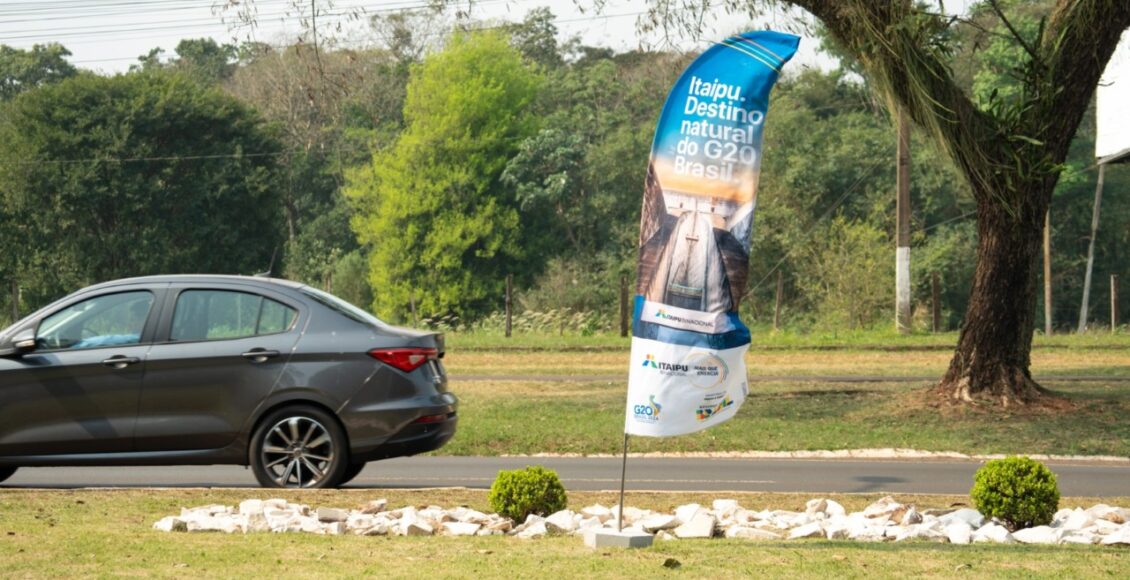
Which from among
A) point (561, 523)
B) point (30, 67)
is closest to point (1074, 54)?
point (561, 523)

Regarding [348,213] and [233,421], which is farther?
[348,213]

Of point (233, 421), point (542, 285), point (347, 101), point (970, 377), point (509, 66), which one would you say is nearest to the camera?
point (233, 421)

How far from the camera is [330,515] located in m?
9.84

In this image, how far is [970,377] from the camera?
1883 centimetres

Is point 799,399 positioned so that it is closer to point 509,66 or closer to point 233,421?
point 233,421

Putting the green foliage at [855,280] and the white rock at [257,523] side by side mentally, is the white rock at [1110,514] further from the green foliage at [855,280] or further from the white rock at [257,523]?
the green foliage at [855,280]

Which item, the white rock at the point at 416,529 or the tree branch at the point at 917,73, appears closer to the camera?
the white rock at the point at 416,529

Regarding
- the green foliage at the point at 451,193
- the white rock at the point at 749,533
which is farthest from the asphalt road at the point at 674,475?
the green foliage at the point at 451,193

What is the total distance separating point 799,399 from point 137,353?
1119 centimetres

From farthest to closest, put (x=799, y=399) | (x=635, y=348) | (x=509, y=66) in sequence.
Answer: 1. (x=509, y=66)
2. (x=799, y=399)
3. (x=635, y=348)

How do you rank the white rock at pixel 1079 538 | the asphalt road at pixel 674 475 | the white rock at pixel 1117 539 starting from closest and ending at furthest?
the white rock at pixel 1117 539, the white rock at pixel 1079 538, the asphalt road at pixel 674 475

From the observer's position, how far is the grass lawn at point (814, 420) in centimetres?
1711

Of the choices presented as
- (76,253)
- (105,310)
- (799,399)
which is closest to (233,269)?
(76,253)

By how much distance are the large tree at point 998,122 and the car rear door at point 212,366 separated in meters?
8.45
